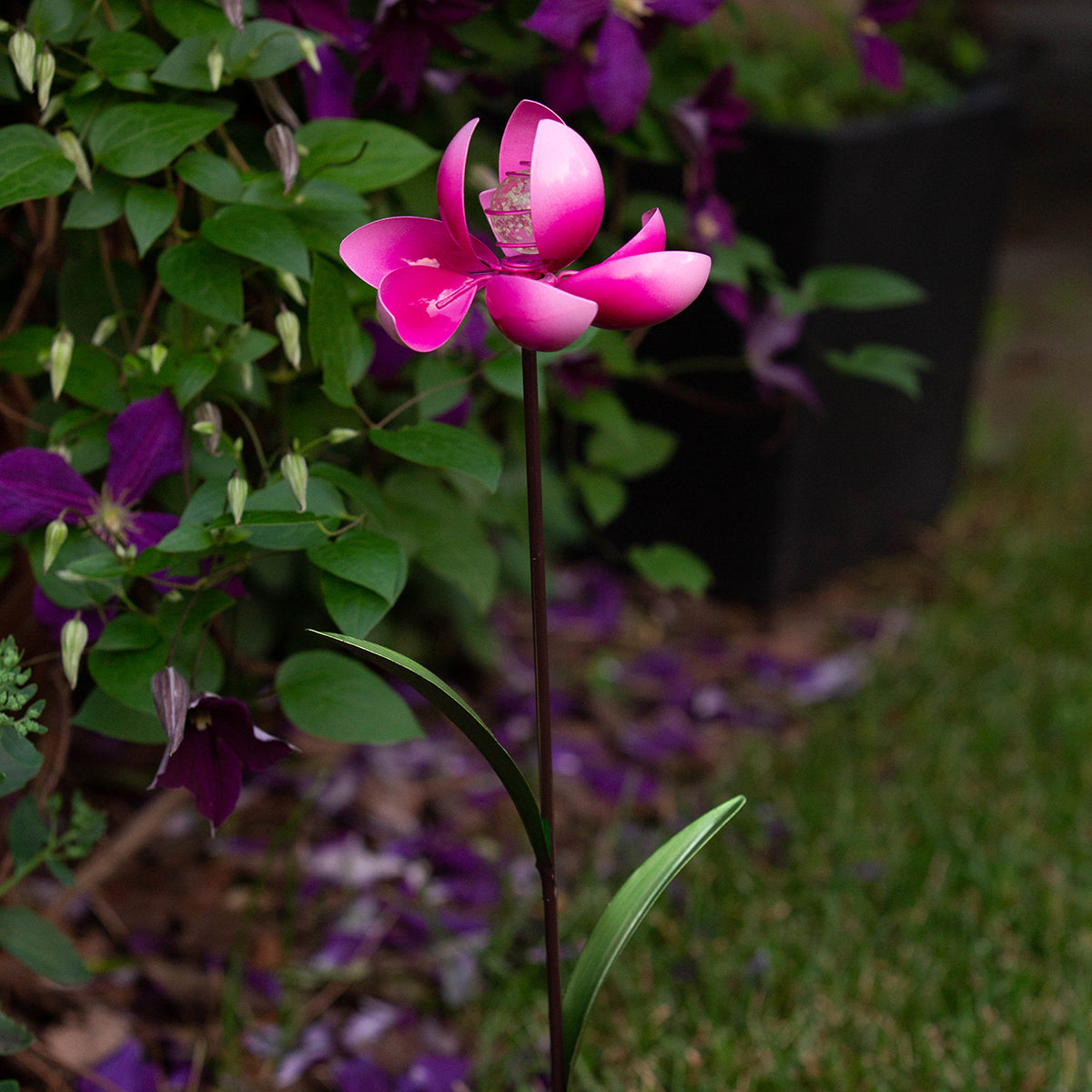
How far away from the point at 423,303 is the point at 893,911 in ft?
3.48

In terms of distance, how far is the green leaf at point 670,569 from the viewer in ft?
3.78

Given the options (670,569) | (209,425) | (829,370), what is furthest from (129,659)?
(829,370)

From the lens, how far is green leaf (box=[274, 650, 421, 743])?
85 centimetres

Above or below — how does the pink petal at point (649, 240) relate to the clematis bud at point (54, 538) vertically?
above

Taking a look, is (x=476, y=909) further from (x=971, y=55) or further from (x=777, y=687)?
(x=971, y=55)

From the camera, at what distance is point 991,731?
1.79 m

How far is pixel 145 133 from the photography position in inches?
31.7

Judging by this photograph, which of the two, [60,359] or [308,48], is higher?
[308,48]

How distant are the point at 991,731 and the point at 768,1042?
2.72 feet

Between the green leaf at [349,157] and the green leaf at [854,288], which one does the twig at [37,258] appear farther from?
the green leaf at [854,288]

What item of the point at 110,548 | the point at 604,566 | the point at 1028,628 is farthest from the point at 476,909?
the point at 1028,628

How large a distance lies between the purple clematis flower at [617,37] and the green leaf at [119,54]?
0.28 metres

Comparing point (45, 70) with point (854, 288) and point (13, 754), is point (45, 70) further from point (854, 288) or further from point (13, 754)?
point (854, 288)

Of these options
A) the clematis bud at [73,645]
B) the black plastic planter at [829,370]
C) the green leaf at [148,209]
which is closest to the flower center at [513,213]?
the green leaf at [148,209]
